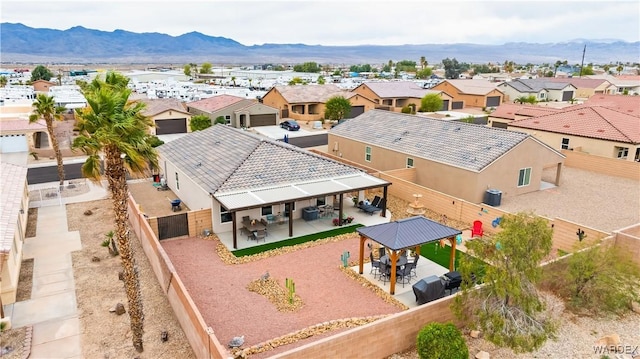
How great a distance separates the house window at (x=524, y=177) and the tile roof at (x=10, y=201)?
86.9 ft

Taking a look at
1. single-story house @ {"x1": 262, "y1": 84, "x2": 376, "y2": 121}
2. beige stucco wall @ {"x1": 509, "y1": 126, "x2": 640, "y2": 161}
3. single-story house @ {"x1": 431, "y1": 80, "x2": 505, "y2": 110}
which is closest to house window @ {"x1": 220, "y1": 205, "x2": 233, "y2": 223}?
beige stucco wall @ {"x1": 509, "y1": 126, "x2": 640, "y2": 161}

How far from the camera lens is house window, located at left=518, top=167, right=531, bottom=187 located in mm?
28156

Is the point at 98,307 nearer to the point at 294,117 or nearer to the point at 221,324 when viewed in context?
the point at 221,324

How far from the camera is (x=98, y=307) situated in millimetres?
15992

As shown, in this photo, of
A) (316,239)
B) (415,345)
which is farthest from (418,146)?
(415,345)

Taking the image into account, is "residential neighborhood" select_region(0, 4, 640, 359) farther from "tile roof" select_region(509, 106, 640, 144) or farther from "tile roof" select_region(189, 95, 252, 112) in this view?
"tile roof" select_region(189, 95, 252, 112)

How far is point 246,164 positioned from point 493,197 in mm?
14123

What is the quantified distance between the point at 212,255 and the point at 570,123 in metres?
33.3

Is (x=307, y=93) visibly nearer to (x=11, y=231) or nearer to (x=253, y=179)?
(x=253, y=179)

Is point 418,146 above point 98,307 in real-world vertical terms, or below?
above

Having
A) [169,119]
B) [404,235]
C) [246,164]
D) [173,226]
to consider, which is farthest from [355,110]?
[404,235]

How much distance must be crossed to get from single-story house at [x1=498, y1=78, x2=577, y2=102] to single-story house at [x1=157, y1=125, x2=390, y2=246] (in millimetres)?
67380

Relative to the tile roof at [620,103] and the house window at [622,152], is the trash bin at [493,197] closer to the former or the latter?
the house window at [622,152]

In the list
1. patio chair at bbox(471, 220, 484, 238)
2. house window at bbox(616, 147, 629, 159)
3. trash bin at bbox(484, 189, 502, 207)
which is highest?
house window at bbox(616, 147, 629, 159)
